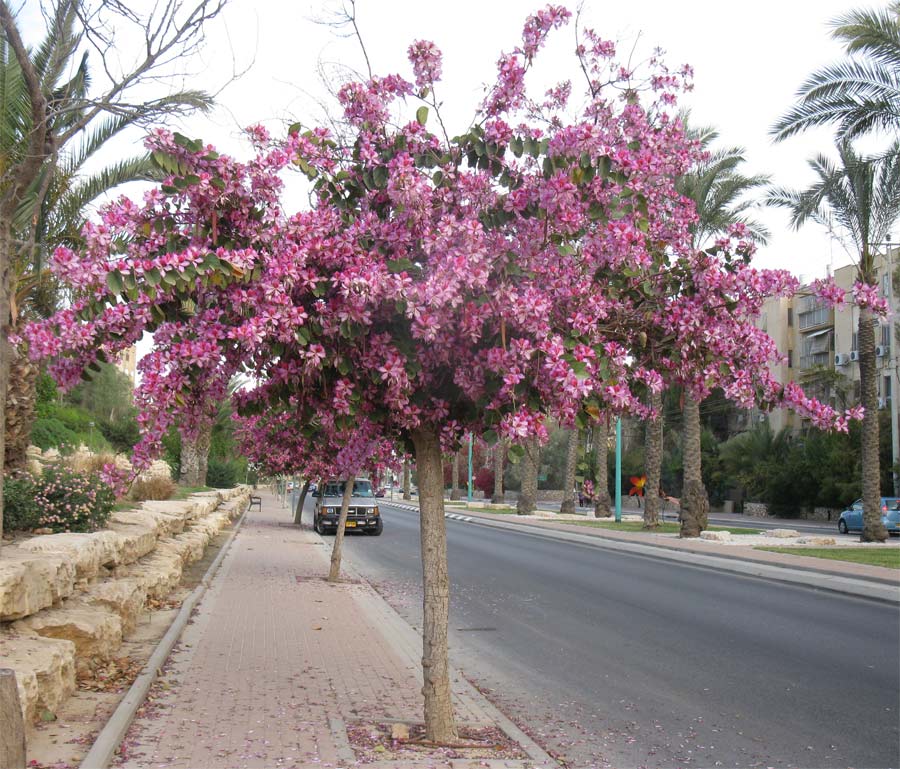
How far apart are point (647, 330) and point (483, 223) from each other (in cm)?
135

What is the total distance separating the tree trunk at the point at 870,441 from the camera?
83.4ft

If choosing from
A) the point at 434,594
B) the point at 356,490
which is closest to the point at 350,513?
the point at 356,490

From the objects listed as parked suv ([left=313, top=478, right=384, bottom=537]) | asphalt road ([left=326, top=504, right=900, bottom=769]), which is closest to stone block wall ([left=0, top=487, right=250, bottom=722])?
asphalt road ([left=326, top=504, right=900, bottom=769])

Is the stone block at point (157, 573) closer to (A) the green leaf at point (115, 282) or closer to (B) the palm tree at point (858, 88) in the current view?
(A) the green leaf at point (115, 282)

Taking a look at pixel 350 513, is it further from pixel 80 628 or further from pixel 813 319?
pixel 813 319

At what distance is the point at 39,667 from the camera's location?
571cm

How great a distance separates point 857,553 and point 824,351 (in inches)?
1623

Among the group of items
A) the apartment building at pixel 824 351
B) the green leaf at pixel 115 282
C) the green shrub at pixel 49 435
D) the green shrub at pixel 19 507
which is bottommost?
the green shrub at pixel 19 507

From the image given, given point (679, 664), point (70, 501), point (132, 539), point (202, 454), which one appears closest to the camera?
point (679, 664)

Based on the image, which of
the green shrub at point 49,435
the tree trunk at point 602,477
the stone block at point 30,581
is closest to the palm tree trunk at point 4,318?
the stone block at point 30,581

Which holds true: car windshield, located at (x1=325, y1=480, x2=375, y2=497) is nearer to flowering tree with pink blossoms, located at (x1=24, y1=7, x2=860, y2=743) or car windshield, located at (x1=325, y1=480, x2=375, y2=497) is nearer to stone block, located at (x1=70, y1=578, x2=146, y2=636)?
stone block, located at (x1=70, y1=578, x2=146, y2=636)

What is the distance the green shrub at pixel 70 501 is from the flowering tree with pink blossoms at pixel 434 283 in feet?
17.1

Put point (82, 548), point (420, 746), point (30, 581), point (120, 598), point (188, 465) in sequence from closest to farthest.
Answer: point (420, 746) < point (30, 581) < point (82, 548) < point (120, 598) < point (188, 465)

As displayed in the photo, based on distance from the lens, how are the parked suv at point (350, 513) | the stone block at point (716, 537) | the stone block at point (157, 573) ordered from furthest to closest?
1. the parked suv at point (350, 513)
2. the stone block at point (716, 537)
3. the stone block at point (157, 573)
